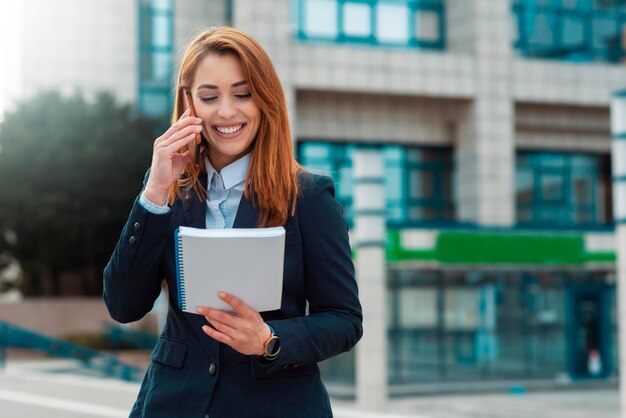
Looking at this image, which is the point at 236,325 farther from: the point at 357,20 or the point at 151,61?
the point at 151,61

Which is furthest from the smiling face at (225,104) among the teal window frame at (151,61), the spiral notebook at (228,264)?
the teal window frame at (151,61)

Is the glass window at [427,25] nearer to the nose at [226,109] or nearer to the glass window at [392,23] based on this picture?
the glass window at [392,23]

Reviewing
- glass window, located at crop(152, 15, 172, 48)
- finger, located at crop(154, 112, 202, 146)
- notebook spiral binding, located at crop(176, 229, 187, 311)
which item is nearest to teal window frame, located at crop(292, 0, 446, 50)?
glass window, located at crop(152, 15, 172, 48)

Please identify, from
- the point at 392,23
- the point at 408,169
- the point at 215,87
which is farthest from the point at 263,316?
the point at 408,169

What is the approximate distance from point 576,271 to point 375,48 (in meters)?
9.25

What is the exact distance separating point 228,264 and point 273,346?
0.20m

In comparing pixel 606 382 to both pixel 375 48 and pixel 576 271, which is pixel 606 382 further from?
pixel 375 48

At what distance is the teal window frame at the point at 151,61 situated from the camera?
119ft

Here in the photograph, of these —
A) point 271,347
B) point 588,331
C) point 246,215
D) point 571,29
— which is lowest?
point 588,331

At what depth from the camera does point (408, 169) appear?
108 feet

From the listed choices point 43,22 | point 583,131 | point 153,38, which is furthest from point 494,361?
point 43,22

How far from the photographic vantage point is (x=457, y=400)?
21281 millimetres

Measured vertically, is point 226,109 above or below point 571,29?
below

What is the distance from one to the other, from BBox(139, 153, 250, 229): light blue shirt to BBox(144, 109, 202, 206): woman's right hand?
0.39 ft
